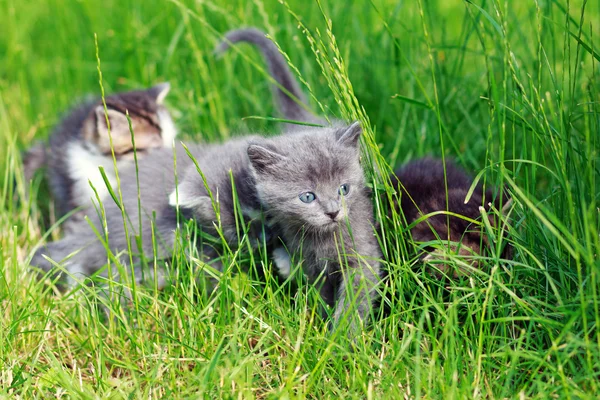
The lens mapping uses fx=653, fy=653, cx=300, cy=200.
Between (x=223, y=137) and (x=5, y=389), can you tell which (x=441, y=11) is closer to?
→ (x=223, y=137)

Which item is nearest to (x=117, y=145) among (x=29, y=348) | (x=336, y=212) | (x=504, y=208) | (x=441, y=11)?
(x=29, y=348)

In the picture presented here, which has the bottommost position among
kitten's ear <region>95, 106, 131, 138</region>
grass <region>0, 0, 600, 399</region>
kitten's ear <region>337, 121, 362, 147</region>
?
grass <region>0, 0, 600, 399</region>

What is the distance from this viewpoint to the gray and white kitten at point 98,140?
13.4ft

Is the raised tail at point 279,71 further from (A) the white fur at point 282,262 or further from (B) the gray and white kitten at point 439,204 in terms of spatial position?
(A) the white fur at point 282,262

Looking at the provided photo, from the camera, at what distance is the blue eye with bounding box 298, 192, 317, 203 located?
2.75m

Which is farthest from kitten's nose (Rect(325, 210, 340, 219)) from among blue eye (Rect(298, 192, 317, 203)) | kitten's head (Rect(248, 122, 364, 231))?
blue eye (Rect(298, 192, 317, 203))

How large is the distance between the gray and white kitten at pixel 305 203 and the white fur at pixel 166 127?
96cm

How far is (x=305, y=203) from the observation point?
9.01 feet

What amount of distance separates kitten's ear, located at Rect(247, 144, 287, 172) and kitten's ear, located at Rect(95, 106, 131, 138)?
4.98 feet

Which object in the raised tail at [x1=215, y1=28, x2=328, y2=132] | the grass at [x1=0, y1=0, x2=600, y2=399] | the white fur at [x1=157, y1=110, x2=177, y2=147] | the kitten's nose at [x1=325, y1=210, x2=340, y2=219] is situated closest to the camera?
the grass at [x1=0, y1=0, x2=600, y2=399]

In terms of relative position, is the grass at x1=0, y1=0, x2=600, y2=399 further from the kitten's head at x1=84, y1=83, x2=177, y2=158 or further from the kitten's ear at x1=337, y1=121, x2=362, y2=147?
the kitten's head at x1=84, y1=83, x2=177, y2=158

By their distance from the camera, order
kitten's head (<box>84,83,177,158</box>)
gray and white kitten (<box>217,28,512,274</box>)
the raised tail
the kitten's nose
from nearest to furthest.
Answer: the kitten's nose < gray and white kitten (<box>217,28,512,274</box>) < the raised tail < kitten's head (<box>84,83,177,158</box>)

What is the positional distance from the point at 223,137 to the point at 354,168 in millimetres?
1593

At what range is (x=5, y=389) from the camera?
2.40 meters
